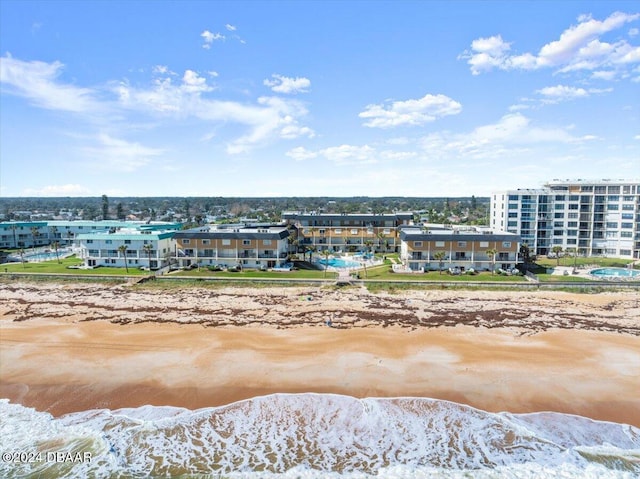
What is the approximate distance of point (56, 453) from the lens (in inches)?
840

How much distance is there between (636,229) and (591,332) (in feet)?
157

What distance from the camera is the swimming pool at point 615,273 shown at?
57.2 metres

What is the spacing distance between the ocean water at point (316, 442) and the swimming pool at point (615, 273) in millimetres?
43024

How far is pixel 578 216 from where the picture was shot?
75.0 metres

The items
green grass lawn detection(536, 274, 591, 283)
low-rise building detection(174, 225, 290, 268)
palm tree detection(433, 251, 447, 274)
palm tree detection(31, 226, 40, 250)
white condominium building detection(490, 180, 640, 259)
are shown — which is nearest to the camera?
green grass lawn detection(536, 274, 591, 283)

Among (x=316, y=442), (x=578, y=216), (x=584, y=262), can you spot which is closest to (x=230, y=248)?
(x=316, y=442)

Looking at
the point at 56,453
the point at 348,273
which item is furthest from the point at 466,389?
the point at 348,273

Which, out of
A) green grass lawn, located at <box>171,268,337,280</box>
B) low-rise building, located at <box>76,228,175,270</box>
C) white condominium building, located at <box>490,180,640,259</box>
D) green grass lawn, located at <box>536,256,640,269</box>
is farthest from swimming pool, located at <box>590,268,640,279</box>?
low-rise building, located at <box>76,228,175,270</box>

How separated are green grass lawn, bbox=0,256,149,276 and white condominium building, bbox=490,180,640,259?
6413 centimetres

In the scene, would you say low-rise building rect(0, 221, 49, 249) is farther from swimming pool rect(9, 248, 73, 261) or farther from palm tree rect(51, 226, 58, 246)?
swimming pool rect(9, 248, 73, 261)

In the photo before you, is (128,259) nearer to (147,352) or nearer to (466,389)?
(147,352)

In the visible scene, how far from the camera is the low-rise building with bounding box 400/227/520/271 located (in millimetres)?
59531

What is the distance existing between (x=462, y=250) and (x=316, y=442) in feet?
148

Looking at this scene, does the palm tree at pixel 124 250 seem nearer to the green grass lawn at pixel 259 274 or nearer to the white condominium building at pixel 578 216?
the green grass lawn at pixel 259 274
